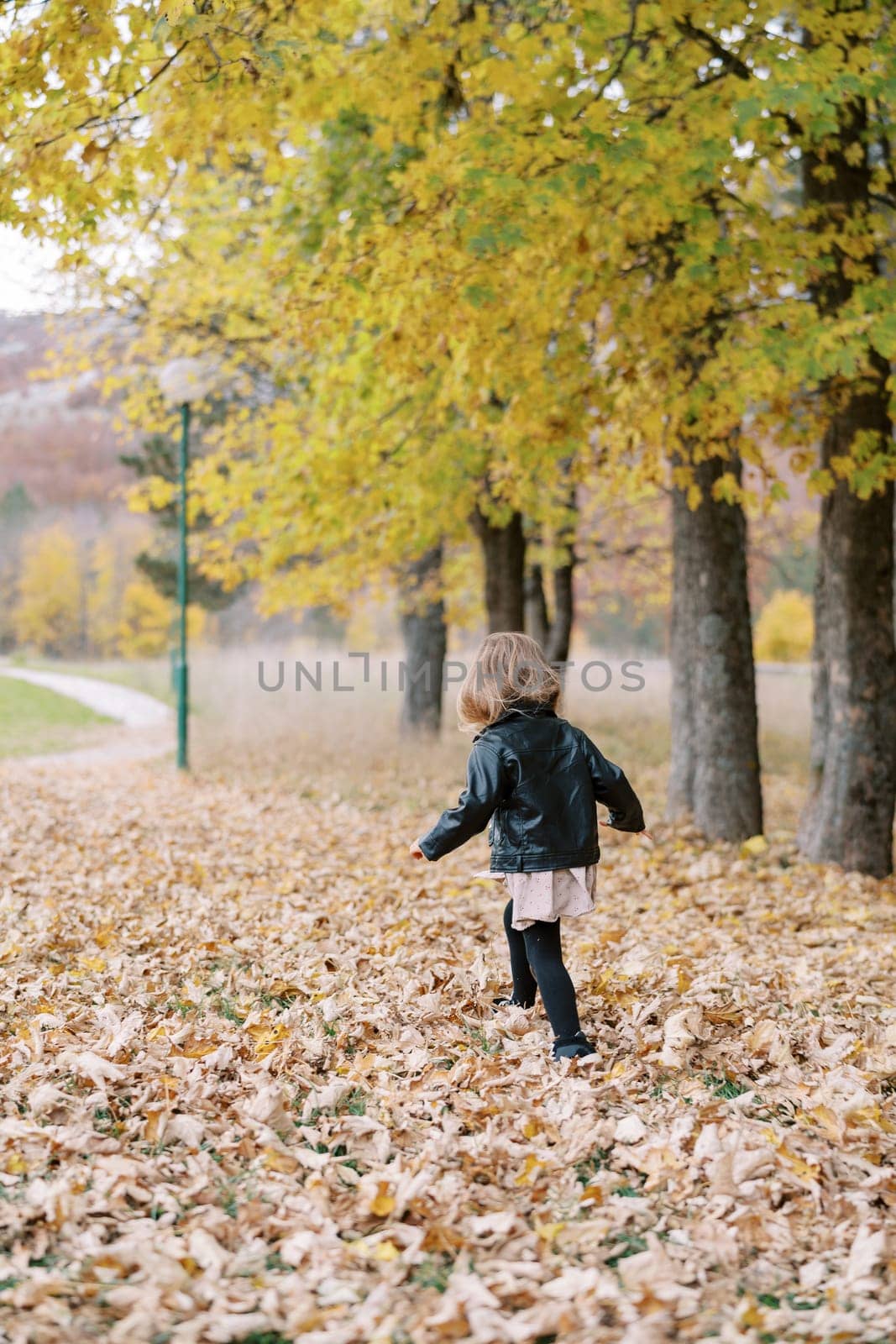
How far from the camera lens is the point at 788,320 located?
6289 millimetres

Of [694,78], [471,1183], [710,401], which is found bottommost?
[471,1183]

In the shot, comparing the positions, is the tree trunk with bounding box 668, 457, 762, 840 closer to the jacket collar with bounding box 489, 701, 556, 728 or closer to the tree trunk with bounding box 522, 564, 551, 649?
the jacket collar with bounding box 489, 701, 556, 728

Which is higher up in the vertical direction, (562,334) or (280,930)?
(562,334)

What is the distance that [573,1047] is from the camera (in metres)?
3.77

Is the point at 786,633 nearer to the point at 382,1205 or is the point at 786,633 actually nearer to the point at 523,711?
the point at 523,711

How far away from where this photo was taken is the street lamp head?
33.8 feet

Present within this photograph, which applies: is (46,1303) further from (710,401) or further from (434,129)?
(434,129)

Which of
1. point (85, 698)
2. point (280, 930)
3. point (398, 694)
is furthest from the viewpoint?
point (85, 698)

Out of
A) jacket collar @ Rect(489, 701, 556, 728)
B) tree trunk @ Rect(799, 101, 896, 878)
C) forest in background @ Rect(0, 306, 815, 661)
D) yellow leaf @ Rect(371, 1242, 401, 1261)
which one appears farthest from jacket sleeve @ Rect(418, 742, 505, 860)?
forest in background @ Rect(0, 306, 815, 661)

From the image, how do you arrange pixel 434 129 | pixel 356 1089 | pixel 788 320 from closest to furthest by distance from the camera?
pixel 356 1089
pixel 788 320
pixel 434 129

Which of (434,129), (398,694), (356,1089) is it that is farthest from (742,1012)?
(398,694)

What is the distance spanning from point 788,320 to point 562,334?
140cm

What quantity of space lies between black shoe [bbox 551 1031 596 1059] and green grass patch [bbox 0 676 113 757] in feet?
44.3

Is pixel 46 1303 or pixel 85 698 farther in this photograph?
pixel 85 698
